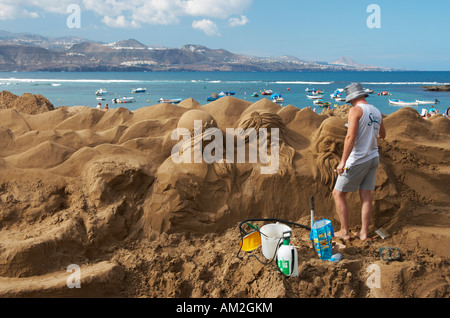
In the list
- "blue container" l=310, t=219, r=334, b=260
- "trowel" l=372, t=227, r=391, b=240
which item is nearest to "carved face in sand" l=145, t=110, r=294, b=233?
"blue container" l=310, t=219, r=334, b=260

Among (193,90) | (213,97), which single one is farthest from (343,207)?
(193,90)

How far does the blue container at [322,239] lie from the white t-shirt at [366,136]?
0.66 meters

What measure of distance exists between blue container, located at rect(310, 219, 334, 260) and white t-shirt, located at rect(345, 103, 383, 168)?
0.66 meters

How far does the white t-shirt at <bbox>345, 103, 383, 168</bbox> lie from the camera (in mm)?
3336

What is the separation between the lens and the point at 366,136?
11.1 feet

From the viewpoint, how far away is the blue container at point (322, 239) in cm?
316

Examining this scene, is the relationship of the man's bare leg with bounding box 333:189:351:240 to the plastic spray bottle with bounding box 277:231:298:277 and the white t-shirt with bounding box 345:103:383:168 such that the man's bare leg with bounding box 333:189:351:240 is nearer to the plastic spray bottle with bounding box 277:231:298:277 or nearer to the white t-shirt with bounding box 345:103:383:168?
the white t-shirt with bounding box 345:103:383:168

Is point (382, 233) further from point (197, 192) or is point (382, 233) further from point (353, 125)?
point (197, 192)

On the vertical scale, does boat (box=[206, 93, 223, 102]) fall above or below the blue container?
above

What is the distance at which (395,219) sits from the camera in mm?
4059

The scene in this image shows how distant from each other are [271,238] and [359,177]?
1117 mm

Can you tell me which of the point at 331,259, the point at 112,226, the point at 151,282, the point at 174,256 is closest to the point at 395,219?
the point at 331,259

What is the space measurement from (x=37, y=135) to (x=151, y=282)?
2564mm
